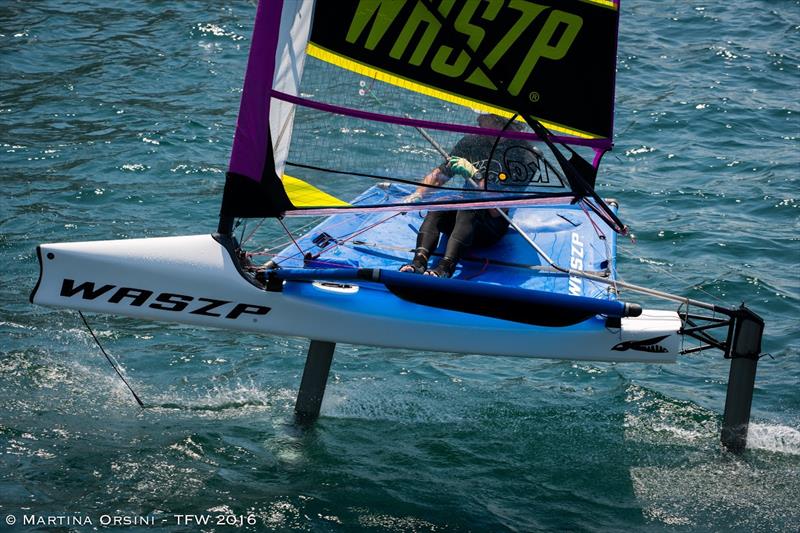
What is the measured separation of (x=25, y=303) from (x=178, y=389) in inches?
63.5

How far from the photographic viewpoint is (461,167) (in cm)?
552

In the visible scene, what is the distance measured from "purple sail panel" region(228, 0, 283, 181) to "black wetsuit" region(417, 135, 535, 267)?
1015mm

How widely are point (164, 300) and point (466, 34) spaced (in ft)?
6.83

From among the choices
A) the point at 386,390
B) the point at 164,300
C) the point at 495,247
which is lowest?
the point at 386,390

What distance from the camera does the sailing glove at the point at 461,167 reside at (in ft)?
18.1

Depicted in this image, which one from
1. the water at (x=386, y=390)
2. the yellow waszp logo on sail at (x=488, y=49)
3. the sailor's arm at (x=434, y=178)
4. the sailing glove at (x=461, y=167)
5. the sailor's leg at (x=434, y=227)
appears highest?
the yellow waszp logo on sail at (x=488, y=49)

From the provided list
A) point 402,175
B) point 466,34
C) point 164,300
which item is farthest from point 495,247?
point 164,300

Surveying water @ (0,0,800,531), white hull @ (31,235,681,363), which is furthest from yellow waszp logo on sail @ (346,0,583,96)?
water @ (0,0,800,531)

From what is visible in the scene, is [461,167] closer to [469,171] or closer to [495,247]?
[469,171]

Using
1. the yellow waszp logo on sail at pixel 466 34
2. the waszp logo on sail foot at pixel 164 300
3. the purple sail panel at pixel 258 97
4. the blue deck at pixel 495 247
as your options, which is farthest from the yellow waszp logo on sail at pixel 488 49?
the waszp logo on sail foot at pixel 164 300

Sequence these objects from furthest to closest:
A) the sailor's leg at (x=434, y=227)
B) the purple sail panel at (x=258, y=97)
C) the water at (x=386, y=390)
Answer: the sailor's leg at (x=434, y=227) < the water at (x=386, y=390) < the purple sail panel at (x=258, y=97)

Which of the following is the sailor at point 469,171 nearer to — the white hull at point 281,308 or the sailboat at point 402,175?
the sailboat at point 402,175

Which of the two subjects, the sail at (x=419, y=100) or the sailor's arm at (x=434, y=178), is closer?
the sail at (x=419, y=100)

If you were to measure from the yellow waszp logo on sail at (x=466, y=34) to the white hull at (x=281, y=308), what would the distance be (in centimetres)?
128
